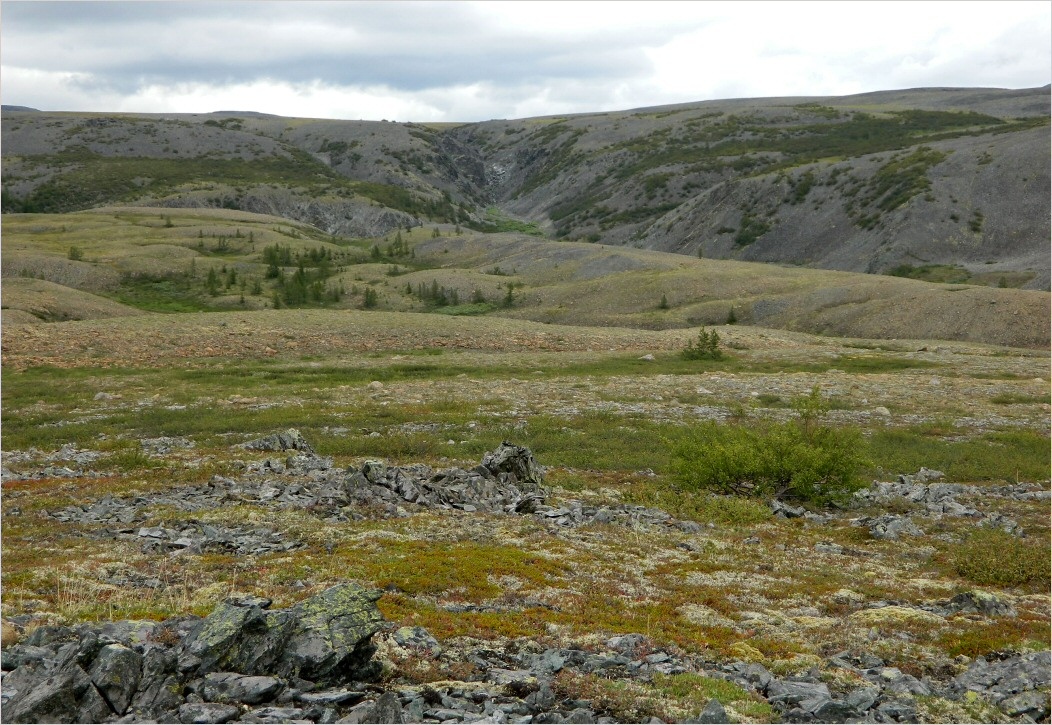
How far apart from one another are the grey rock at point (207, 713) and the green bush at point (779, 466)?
1864 centimetres

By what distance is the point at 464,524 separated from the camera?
20.1 meters

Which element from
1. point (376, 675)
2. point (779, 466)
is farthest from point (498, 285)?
point (376, 675)

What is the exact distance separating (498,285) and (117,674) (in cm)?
9153

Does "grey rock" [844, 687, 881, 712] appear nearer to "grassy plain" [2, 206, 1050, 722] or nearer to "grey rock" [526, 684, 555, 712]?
"grassy plain" [2, 206, 1050, 722]

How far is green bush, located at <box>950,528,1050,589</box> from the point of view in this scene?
16797 mm

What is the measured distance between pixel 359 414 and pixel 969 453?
25.8 metres

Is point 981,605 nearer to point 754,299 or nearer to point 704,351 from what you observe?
point 704,351

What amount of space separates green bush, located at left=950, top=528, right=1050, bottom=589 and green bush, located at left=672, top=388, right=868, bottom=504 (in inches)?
233

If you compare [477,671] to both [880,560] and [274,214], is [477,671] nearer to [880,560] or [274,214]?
[880,560]

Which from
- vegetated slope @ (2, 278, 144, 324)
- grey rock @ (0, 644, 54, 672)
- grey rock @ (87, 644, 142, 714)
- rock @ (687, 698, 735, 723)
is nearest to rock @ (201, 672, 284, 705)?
grey rock @ (87, 644, 142, 714)

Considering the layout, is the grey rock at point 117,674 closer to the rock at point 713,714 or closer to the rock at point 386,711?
the rock at point 386,711

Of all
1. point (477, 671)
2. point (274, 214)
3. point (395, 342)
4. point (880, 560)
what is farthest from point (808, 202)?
point (477, 671)

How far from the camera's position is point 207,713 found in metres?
8.52

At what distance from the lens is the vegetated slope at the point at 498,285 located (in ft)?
244
